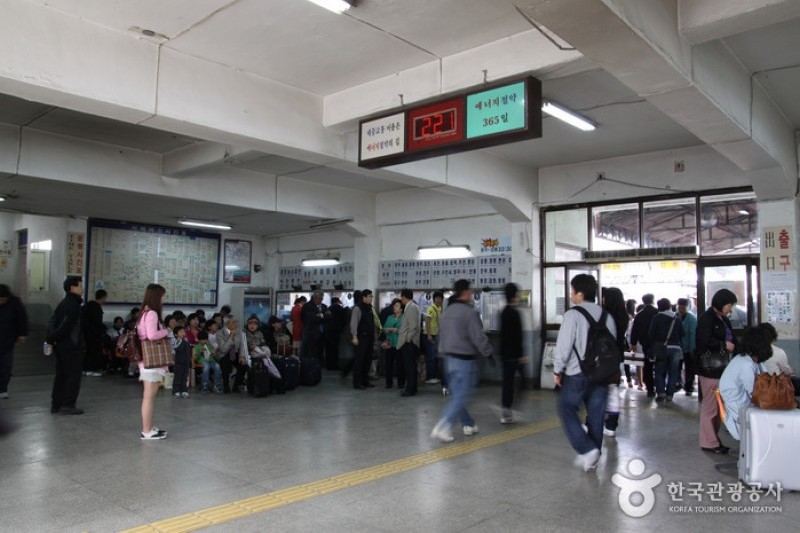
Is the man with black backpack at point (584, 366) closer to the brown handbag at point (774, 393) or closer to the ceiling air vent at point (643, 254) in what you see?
the brown handbag at point (774, 393)

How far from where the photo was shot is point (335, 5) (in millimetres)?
4613

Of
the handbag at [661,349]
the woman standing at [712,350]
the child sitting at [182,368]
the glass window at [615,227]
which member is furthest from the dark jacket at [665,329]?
the child sitting at [182,368]

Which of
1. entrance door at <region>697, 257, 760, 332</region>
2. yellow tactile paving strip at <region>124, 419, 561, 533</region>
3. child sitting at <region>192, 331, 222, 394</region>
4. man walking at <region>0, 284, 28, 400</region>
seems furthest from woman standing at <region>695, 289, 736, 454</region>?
man walking at <region>0, 284, 28, 400</region>

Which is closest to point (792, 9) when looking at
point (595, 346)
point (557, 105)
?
point (595, 346)

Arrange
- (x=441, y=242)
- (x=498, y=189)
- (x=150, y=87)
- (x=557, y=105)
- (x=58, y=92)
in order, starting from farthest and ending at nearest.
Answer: (x=441, y=242), (x=498, y=189), (x=557, y=105), (x=150, y=87), (x=58, y=92)

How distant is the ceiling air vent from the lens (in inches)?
357

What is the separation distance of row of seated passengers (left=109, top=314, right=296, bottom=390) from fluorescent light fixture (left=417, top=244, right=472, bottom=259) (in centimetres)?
399

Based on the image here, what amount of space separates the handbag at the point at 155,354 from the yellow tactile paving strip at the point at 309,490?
2198mm

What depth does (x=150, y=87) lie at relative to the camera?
5590 mm

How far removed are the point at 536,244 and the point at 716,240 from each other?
2.86 m

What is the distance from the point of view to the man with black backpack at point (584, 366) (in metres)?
4.73

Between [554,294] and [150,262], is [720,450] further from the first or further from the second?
[150,262]

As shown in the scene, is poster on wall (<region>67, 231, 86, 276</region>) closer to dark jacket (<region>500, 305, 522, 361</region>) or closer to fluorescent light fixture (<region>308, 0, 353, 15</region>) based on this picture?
dark jacket (<region>500, 305, 522, 361</region>)

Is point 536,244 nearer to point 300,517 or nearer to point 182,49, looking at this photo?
point 182,49
